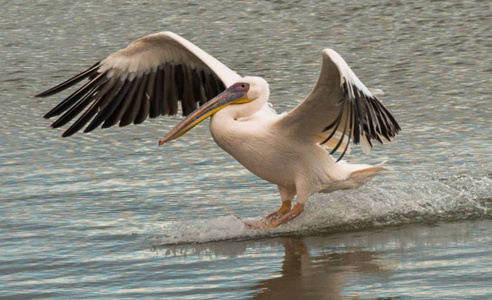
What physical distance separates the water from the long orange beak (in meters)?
0.65

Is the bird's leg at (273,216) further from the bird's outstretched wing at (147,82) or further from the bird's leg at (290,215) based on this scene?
the bird's outstretched wing at (147,82)

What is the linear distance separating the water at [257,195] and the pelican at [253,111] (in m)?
0.33

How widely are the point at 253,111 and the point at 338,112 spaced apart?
77 centimetres

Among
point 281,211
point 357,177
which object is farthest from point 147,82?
point 357,177

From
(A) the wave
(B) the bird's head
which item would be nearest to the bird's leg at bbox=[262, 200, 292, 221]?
(A) the wave

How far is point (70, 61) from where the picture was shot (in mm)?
14133

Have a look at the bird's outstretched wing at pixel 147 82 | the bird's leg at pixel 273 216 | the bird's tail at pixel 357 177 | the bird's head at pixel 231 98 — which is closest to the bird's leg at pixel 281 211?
the bird's leg at pixel 273 216

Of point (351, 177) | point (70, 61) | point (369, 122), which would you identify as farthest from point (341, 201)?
point (70, 61)

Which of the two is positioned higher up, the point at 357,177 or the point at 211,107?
the point at 211,107

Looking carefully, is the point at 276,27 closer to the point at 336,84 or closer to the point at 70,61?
the point at 70,61

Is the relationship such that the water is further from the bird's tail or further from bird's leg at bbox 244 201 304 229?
the bird's tail

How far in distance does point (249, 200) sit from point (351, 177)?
0.88 m

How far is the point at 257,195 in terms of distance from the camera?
28.6ft

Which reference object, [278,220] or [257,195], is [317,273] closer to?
[278,220]
